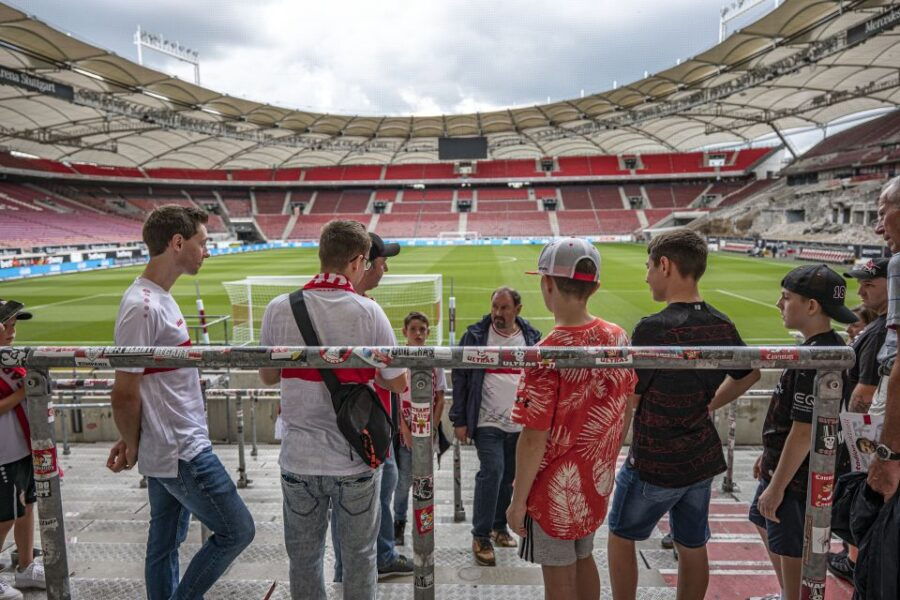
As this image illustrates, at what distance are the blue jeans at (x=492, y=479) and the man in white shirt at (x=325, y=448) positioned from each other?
1.39 meters

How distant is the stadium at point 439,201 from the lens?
4.08m

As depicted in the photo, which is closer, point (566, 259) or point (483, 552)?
point (566, 259)

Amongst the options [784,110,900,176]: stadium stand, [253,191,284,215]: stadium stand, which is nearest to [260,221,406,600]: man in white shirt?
[784,110,900,176]: stadium stand

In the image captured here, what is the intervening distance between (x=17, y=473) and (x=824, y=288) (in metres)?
4.76

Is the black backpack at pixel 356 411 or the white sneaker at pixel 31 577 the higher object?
the black backpack at pixel 356 411

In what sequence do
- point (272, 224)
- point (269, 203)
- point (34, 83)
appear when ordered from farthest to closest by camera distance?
1. point (269, 203)
2. point (272, 224)
3. point (34, 83)

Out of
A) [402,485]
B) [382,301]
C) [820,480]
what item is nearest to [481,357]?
[820,480]

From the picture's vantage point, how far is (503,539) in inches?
144

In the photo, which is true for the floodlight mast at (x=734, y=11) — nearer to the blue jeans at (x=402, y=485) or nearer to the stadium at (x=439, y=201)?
the stadium at (x=439, y=201)

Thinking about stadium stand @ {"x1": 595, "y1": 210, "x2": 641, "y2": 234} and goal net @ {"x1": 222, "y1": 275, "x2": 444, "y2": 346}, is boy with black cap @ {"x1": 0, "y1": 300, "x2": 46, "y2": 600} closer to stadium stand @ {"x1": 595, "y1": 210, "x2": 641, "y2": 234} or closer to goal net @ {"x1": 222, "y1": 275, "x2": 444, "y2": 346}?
goal net @ {"x1": 222, "y1": 275, "x2": 444, "y2": 346}

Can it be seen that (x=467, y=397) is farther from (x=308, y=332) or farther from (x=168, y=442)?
(x=168, y=442)

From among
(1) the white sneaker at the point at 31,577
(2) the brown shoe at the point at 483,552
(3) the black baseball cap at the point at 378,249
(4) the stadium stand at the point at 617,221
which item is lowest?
(2) the brown shoe at the point at 483,552

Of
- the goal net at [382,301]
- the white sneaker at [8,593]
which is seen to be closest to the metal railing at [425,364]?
the white sneaker at [8,593]

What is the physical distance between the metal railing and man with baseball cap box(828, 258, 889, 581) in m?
0.88
